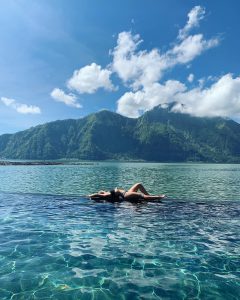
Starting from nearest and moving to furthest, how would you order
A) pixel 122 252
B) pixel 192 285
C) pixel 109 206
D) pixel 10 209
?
pixel 192 285, pixel 122 252, pixel 10 209, pixel 109 206

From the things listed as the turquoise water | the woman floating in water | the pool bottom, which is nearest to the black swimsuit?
the woman floating in water

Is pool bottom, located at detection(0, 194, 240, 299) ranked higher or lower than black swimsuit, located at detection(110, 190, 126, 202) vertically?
lower

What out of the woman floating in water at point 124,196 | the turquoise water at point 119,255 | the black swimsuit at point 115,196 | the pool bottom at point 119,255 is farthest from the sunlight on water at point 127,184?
the turquoise water at point 119,255

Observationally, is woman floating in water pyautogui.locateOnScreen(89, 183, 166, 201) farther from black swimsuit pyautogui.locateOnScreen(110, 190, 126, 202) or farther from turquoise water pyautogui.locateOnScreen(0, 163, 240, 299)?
turquoise water pyautogui.locateOnScreen(0, 163, 240, 299)

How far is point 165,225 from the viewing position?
21.2 m

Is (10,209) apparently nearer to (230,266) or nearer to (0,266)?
(0,266)

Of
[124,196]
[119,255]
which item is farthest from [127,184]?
[119,255]

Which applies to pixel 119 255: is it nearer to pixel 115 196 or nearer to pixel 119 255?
pixel 119 255

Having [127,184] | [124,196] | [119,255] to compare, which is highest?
[124,196]

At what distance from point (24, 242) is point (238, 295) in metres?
11.5

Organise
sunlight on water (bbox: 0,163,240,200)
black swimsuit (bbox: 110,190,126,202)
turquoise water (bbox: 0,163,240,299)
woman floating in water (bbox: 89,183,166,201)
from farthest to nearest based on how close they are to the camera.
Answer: sunlight on water (bbox: 0,163,240,200) < black swimsuit (bbox: 110,190,126,202) < woman floating in water (bbox: 89,183,166,201) < turquoise water (bbox: 0,163,240,299)

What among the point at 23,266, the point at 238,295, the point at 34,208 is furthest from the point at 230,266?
the point at 34,208

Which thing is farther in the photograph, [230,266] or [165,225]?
[165,225]

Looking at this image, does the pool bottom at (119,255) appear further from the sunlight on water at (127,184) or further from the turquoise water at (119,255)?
the sunlight on water at (127,184)
